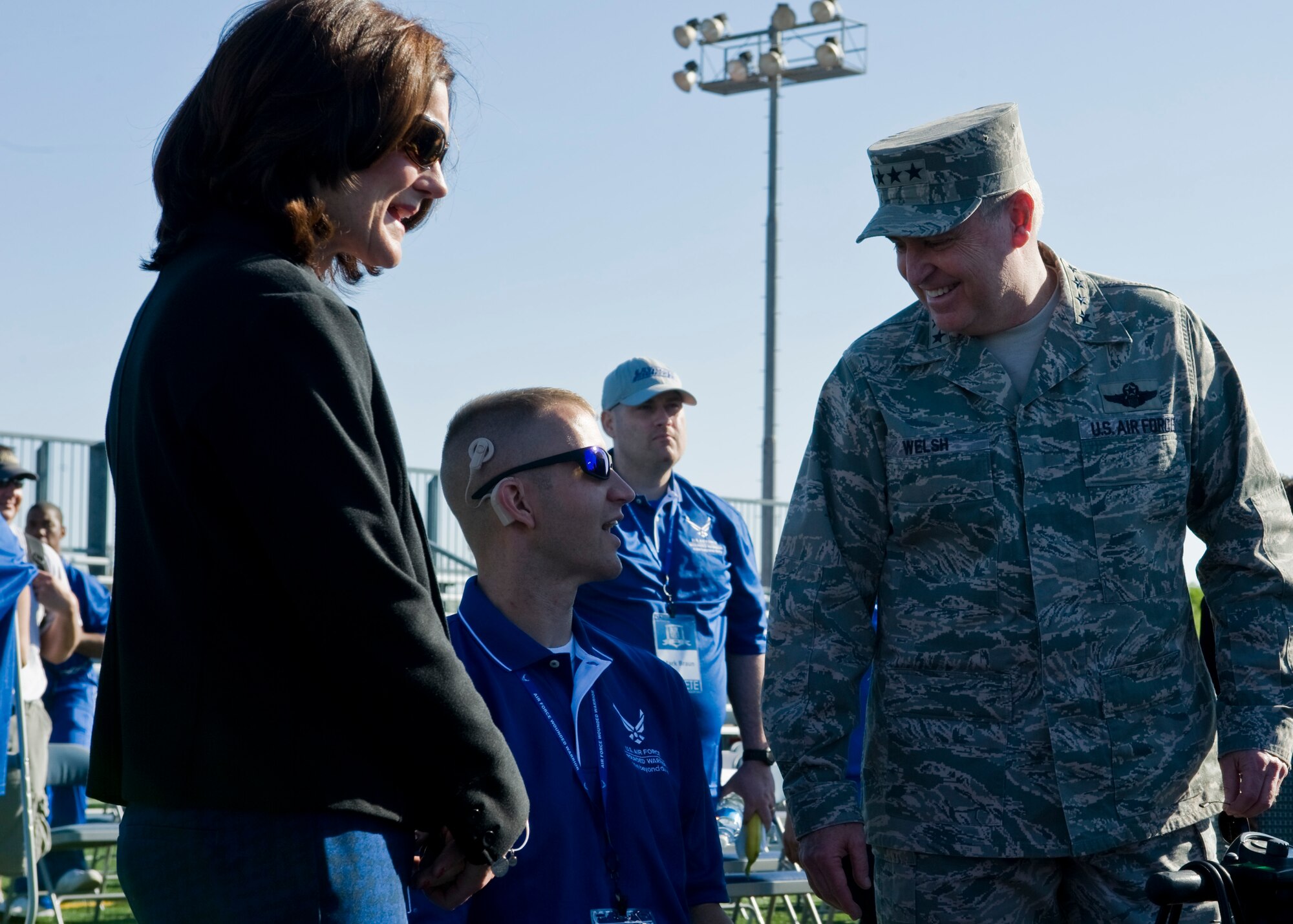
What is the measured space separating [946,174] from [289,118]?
1.58 m

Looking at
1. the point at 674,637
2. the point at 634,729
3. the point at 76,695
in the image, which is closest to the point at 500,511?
the point at 634,729

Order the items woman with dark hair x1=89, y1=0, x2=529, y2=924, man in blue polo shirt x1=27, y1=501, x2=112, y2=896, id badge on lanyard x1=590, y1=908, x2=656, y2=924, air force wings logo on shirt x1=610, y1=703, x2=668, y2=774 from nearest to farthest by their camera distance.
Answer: woman with dark hair x1=89, y1=0, x2=529, y2=924 → id badge on lanyard x1=590, y1=908, x2=656, y2=924 → air force wings logo on shirt x1=610, y1=703, x2=668, y2=774 → man in blue polo shirt x1=27, y1=501, x2=112, y2=896

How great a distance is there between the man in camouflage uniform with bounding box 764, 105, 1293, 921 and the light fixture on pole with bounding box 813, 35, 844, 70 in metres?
18.7

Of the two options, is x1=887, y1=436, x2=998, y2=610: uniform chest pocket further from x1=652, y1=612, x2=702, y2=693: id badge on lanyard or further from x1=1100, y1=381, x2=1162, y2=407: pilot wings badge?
x1=652, y1=612, x2=702, y2=693: id badge on lanyard


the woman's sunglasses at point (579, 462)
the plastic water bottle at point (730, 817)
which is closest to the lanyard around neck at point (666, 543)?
the plastic water bottle at point (730, 817)

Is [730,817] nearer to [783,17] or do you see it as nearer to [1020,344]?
[1020,344]

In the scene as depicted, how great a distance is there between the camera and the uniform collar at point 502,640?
308 cm

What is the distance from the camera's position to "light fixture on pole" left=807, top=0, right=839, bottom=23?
70.1ft

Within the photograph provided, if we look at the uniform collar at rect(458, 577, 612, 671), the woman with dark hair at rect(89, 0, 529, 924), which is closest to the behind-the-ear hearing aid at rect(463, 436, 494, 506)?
the uniform collar at rect(458, 577, 612, 671)

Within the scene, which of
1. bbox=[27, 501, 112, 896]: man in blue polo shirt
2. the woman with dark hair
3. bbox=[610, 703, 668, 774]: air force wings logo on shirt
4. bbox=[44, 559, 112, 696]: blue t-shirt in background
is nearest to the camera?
the woman with dark hair

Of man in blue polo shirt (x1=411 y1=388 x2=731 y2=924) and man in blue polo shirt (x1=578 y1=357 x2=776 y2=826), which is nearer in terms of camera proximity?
man in blue polo shirt (x1=411 y1=388 x2=731 y2=924)

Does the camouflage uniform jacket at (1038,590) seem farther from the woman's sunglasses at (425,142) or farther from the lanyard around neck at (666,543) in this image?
the lanyard around neck at (666,543)

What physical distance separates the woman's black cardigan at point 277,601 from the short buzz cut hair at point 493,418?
1281 mm

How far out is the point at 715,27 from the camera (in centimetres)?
2245
